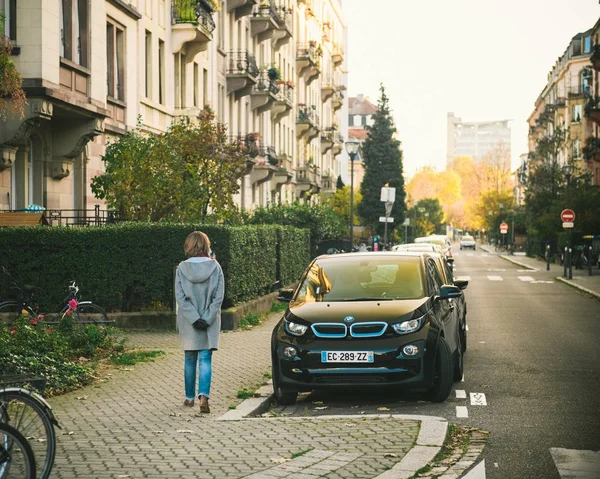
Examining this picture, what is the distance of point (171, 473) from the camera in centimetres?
739

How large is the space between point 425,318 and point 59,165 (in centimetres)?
1389

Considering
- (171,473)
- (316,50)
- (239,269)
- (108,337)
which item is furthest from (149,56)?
(316,50)

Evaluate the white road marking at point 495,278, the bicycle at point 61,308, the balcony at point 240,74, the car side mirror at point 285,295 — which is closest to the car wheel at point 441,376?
the car side mirror at point 285,295

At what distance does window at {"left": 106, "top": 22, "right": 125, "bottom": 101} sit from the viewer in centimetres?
2762

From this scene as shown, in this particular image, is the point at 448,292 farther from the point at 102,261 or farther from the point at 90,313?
the point at 102,261

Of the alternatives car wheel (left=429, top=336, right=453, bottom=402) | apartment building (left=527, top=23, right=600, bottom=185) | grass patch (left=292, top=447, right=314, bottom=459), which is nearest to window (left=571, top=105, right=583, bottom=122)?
apartment building (left=527, top=23, right=600, bottom=185)

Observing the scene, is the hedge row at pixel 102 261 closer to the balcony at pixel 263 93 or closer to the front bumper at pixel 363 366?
the front bumper at pixel 363 366

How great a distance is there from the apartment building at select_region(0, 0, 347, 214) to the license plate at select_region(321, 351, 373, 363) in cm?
1116

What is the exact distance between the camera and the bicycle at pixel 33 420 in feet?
20.1

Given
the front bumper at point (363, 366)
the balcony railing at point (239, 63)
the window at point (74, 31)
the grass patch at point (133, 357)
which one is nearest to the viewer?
the front bumper at point (363, 366)

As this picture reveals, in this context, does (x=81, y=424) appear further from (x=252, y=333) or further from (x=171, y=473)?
(x=252, y=333)

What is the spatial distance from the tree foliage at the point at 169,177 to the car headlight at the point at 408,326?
1298 centimetres

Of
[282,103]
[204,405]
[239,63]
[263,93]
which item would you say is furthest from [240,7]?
[204,405]

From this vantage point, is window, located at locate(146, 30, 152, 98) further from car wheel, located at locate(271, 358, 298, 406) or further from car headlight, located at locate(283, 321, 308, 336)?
car wheel, located at locate(271, 358, 298, 406)
